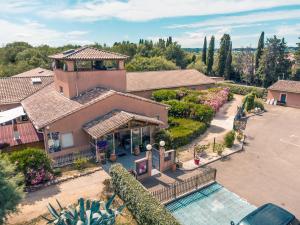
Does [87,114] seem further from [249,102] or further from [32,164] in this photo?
[249,102]

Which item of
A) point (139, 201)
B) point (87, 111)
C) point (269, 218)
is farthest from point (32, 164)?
point (269, 218)

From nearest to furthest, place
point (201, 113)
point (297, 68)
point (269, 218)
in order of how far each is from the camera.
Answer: point (269, 218) → point (201, 113) → point (297, 68)

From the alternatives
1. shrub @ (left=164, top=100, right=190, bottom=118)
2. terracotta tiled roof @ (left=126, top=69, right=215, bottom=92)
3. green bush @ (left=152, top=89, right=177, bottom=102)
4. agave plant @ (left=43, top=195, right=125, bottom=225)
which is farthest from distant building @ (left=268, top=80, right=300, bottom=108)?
agave plant @ (left=43, top=195, right=125, bottom=225)

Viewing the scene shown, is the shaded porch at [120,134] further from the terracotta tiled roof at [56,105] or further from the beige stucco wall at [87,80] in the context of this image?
the beige stucco wall at [87,80]

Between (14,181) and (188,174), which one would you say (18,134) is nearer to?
(14,181)

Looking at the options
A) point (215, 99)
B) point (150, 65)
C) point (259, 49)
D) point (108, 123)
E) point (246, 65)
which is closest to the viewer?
point (108, 123)

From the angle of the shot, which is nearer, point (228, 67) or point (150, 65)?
point (228, 67)
